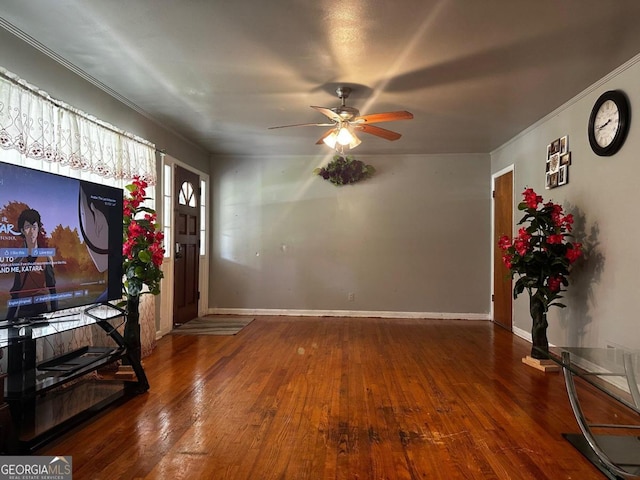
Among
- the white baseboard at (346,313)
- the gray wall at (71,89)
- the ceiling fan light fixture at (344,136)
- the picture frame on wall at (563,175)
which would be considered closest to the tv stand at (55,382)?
the gray wall at (71,89)

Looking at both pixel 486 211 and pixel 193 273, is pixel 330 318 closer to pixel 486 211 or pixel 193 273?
pixel 193 273

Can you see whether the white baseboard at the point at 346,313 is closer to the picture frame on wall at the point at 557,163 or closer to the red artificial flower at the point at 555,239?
the picture frame on wall at the point at 557,163

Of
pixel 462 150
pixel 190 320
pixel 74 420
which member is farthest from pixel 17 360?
pixel 462 150

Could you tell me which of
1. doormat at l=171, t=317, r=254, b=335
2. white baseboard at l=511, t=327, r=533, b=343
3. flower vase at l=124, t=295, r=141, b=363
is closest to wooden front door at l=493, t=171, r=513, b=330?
white baseboard at l=511, t=327, r=533, b=343

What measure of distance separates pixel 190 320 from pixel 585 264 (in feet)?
15.2

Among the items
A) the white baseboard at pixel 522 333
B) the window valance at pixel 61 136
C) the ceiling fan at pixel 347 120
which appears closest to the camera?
the window valance at pixel 61 136

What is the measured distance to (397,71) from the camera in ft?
9.89

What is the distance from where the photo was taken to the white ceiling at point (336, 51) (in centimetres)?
224

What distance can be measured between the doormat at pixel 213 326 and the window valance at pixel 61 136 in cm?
197

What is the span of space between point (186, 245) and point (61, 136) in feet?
8.49

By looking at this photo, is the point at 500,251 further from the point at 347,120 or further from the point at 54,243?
the point at 54,243

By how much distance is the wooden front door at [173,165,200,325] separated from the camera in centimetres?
500

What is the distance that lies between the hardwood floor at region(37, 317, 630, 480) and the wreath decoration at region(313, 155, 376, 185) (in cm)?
262

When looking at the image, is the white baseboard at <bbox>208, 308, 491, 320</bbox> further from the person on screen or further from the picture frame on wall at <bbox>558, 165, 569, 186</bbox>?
the person on screen
